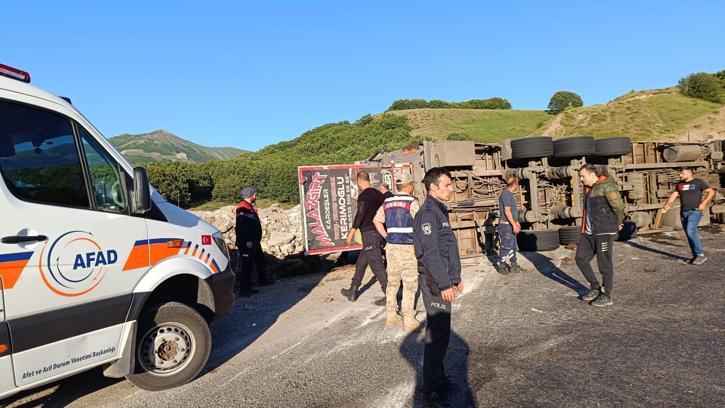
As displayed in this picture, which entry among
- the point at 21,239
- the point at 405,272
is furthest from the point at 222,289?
the point at 405,272

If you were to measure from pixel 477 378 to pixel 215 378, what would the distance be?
2.43 meters

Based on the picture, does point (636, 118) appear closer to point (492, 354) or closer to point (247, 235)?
point (247, 235)

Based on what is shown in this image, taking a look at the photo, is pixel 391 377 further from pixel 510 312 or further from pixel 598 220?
pixel 598 220

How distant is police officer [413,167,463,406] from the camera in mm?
3150

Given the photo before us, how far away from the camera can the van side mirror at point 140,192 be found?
3381 mm

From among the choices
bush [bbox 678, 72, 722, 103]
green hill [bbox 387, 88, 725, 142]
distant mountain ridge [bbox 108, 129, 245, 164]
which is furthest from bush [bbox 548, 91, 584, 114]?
distant mountain ridge [bbox 108, 129, 245, 164]

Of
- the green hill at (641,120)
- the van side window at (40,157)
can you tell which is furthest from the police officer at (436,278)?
the green hill at (641,120)

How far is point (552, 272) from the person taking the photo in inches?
296

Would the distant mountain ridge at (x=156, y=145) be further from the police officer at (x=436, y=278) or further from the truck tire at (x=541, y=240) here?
the police officer at (x=436, y=278)

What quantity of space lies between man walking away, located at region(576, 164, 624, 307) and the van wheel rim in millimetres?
4954

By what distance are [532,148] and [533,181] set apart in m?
0.78

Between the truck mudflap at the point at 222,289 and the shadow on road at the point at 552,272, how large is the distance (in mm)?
4869

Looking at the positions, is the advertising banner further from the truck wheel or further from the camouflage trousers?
the truck wheel

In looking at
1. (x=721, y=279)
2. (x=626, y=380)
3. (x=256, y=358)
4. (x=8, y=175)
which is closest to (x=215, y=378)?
(x=256, y=358)
